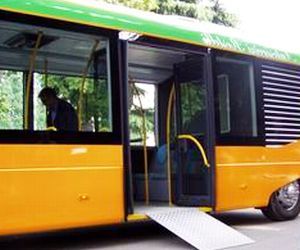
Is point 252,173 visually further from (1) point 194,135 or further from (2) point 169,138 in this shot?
(2) point 169,138

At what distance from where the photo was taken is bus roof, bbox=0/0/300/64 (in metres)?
6.78

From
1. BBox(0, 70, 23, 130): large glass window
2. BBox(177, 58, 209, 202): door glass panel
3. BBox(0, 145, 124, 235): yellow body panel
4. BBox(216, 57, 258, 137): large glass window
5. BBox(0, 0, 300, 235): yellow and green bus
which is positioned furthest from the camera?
BBox(216, 57, 258, 137): large glass window

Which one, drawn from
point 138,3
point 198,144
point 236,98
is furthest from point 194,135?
point 138,3

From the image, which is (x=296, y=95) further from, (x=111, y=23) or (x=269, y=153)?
(x=111, y=23)

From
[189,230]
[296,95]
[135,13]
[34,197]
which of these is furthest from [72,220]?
[296,95]

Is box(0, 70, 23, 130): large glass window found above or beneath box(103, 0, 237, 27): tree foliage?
beneath

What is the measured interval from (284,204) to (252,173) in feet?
3.94

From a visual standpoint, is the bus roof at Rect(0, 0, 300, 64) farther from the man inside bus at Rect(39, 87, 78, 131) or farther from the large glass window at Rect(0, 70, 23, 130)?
the man inside bus at Rect(39, 87, 78, 131)

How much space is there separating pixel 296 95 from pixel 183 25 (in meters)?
2.61

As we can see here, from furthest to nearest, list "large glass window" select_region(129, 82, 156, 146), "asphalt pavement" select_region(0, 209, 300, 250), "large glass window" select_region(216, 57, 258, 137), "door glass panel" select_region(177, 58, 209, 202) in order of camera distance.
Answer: "large glass window" select_region(129, 82, 156, 146) → "large glass window" select_region(216, 57, 258, 137) → "door glass panel" select_region(177, 58, 209, 202) → "asphalt pavement" select_region(0, 209, 300, 250)

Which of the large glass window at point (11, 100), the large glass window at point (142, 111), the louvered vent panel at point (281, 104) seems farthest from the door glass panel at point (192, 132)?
the large glass window at point (11, 100)

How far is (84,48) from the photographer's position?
734cm

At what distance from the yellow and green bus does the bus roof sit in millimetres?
17

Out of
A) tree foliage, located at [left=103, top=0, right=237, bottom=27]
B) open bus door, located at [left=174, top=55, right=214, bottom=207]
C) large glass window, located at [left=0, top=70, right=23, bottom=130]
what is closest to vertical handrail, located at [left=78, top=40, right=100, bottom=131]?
large glass window, located at [left=0, top=70, right=23, bottom=130]
